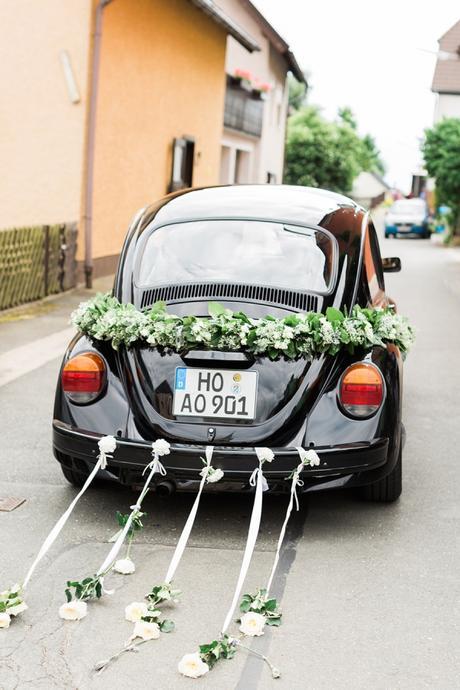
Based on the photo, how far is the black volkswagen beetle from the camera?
15.9ft

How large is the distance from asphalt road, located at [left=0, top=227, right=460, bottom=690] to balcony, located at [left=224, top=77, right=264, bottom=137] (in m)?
25.6

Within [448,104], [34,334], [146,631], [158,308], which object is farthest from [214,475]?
[448,104]

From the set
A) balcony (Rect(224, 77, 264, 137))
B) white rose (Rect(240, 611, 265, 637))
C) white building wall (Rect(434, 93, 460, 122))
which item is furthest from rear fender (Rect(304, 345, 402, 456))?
white building wall (Rect(434, 93, 460, 122))

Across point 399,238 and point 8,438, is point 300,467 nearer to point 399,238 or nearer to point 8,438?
point 8,438

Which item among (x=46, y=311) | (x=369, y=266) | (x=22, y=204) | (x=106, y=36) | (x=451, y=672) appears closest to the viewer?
(x=451, y=672)

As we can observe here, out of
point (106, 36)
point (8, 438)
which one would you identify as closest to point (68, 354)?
point (8, 438)

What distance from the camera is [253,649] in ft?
12.3

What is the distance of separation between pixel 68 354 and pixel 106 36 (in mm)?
12678

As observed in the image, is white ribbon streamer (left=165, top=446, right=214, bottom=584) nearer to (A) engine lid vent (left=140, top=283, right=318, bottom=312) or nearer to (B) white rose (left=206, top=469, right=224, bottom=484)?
(B) white rose (left=206, top=469, right=224, bottom=484)

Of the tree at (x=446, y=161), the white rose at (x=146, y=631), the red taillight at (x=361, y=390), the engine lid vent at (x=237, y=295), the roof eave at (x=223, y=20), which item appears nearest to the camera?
the white rose at (x=146, y=631)

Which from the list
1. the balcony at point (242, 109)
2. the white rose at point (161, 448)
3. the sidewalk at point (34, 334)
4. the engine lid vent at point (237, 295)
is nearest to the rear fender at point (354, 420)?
the engine lid vent at point (237, 295)

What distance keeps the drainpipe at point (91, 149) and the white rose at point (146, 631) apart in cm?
1259

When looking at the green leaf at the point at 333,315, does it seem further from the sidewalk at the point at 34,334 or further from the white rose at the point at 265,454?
the sidewalk at the point at 34,334

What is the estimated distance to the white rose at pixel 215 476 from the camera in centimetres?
474
